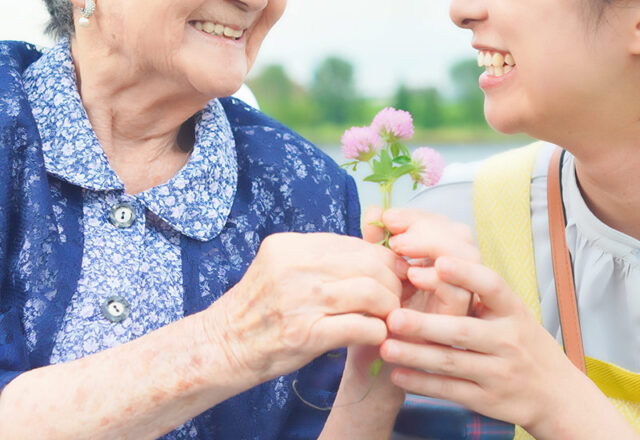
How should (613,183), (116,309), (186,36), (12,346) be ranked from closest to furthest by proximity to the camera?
1. (12,346)
2. (116,309)
3. (186,36)
4. (613,183)

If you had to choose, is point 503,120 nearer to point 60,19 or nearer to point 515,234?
point 515,234

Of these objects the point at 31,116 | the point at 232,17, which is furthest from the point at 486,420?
the point at 31,116

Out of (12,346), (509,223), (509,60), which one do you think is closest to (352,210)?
(509,223)

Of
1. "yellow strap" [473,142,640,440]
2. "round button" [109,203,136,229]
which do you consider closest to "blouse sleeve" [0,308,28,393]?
"round button" [109,203,136,229]

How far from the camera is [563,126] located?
1580 mm

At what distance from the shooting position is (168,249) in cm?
158

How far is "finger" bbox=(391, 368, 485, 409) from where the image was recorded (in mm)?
1230

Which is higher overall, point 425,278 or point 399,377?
point 425,278

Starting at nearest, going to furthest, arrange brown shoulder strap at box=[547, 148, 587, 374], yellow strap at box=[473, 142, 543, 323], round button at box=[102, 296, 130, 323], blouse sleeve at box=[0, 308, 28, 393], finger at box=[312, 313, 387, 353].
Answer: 1. finger at box=[312, 313, 387, 353]
2. blouse sleeve at box=[0, 308, 28, 393]
3. round button at box=[102, 296, 130, 323]
4. brown shoulder strap at box=[547, 148, 587, 374]
5. yellow strap at box=[473, 142, 543, 323]

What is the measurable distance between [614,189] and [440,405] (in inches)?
25.6

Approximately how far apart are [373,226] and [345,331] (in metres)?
0.24

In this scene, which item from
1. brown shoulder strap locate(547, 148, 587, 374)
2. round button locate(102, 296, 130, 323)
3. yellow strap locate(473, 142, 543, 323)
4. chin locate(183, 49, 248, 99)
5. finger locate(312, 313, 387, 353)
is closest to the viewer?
finger locate(312, 313, 387, 353)

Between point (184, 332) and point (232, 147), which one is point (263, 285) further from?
point (232, 147)

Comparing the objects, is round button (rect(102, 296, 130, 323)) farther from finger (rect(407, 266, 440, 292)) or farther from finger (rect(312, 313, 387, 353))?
finger (rect(407, 266, 440, 292))
